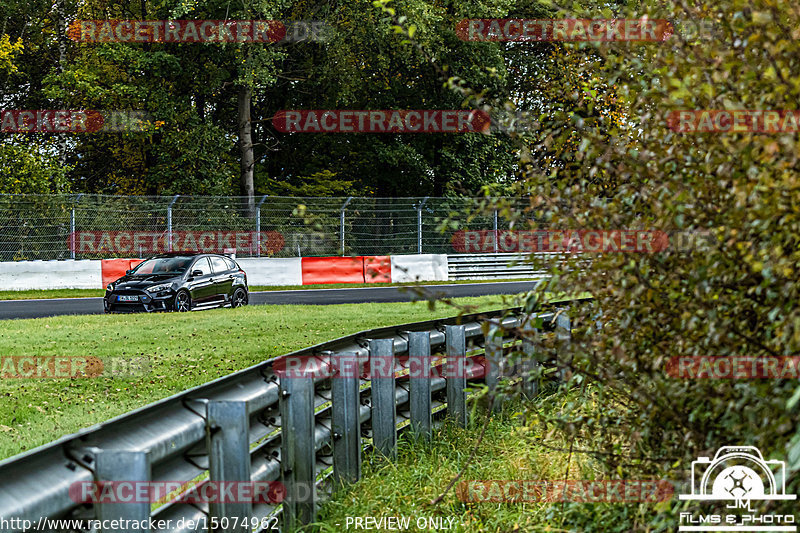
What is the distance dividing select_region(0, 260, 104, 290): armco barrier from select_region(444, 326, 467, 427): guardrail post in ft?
61.0

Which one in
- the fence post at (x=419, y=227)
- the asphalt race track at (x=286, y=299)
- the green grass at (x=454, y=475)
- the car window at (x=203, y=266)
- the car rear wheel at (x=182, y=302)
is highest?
the fence post at (x=419, y=227)

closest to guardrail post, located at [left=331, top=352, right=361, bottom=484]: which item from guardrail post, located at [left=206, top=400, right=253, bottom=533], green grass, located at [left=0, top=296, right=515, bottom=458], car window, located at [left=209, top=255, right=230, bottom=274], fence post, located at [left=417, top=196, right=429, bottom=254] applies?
green grass, located at [left=0, top=296, right=515, bottom=458]

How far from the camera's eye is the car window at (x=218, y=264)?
19.4 m

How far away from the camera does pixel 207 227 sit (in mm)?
27047

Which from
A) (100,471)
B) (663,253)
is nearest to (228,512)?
(100,471)

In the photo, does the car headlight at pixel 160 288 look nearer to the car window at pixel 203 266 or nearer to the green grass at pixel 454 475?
the car window at pixel 203 266

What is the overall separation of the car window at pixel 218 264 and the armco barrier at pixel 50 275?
5.99m

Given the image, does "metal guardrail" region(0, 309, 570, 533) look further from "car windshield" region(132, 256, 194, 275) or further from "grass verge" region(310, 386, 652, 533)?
"car windshield" region(132, 256, 194, 275)

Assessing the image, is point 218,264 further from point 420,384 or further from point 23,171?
point 420,384

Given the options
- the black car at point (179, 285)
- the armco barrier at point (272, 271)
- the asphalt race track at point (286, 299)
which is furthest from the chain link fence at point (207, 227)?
the black car at point (179, 285)

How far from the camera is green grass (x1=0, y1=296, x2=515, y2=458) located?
7.95 metres

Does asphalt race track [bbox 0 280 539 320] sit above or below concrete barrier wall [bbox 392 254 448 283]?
below

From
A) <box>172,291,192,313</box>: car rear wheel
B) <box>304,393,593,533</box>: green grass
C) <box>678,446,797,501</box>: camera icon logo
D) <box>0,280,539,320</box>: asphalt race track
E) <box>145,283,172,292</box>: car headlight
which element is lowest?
<box>304,393,593,533</box>: green grass

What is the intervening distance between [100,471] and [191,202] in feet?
82.2
